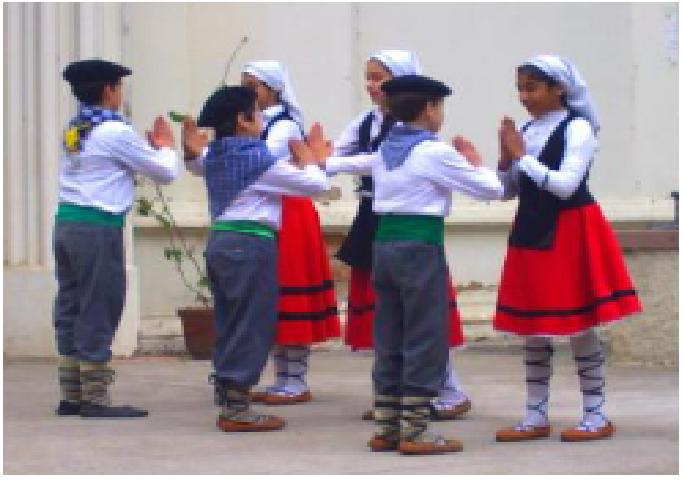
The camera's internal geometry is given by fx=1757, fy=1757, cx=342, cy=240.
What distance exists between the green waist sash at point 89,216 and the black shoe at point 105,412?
0.78 metres

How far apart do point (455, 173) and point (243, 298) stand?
109 cm

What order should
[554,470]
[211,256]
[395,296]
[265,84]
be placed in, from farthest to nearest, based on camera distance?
[265,84] < [211,256] < [395,296] < [554,470]

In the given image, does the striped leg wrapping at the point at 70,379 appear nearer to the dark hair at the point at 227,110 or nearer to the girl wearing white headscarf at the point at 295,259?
the girl wearing white headscarf at the point at 295,259

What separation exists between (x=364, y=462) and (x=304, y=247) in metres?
1.85

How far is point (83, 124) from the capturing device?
7406mm

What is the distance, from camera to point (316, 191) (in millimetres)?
6852

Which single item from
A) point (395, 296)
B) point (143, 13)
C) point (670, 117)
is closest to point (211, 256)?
point (395, 296)

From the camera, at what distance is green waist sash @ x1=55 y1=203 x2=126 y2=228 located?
736 cm

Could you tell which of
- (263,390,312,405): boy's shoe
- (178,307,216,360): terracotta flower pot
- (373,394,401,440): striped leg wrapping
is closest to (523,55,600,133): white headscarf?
(373,394,401,440): striped leg wrapping

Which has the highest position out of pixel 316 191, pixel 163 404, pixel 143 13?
pixel 143 13

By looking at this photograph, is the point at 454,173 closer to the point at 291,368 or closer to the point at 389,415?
the point at 389,415

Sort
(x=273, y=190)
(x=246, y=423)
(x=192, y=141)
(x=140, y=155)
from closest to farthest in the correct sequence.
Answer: (x=273, y=190) → (x=246, y=423) → (x=192, y=141) → (x=140, y=155)

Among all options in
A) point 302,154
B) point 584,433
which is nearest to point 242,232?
point 302,154

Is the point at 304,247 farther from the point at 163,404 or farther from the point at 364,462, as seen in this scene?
the point at 364,462
